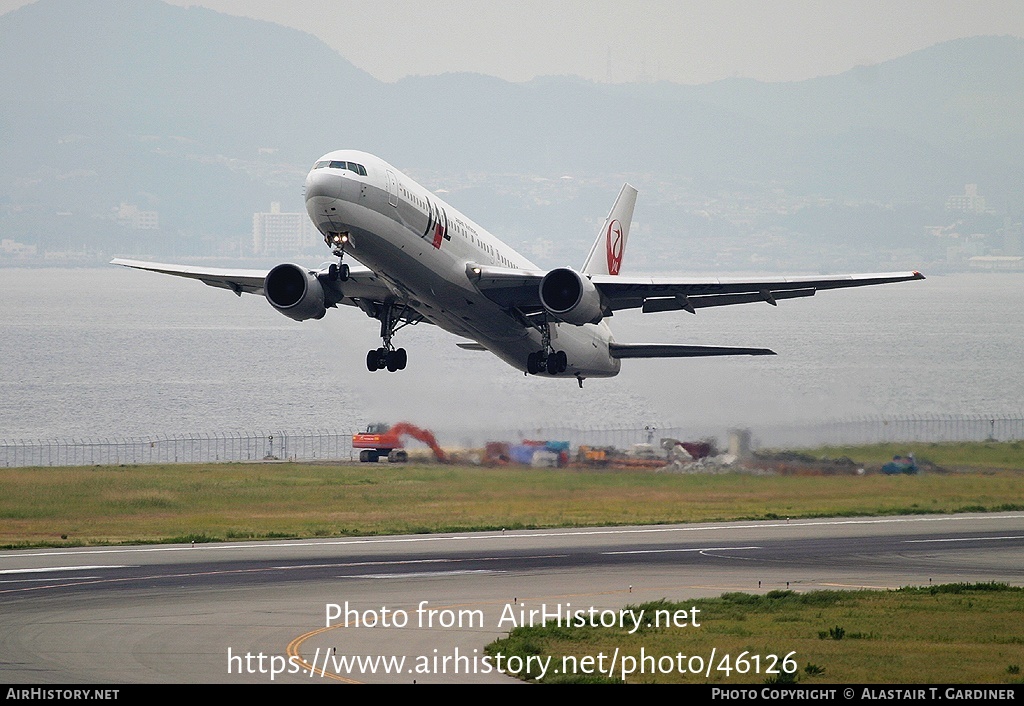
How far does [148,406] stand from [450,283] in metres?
111

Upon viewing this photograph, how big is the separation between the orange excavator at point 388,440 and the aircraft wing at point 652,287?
2343 centimetres

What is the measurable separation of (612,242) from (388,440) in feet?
61.8

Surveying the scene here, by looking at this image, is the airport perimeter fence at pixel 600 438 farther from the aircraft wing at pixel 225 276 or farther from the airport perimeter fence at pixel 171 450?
the aircraft wing at pixel 225 276

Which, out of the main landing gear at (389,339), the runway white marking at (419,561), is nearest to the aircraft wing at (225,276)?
the main landing gear at (389,339)

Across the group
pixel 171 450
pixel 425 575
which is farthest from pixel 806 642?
pixel 171 450

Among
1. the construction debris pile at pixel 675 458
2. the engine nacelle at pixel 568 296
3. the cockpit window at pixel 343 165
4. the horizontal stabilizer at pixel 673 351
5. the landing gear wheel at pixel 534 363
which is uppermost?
the cockpit window at pixel 343 165

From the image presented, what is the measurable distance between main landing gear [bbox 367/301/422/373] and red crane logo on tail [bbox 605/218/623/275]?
579 inches

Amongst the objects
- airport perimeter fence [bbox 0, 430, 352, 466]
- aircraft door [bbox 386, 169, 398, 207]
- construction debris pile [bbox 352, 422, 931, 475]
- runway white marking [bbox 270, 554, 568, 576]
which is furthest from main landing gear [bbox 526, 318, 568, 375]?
airport perimeter fence [bbox 0, 430, 352, 466]

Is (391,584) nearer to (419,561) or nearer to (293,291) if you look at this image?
(419,561)

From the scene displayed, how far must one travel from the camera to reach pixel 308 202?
113 feet

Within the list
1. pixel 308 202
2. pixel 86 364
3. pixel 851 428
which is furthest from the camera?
pixel 86 364

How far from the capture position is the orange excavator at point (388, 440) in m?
64.6
